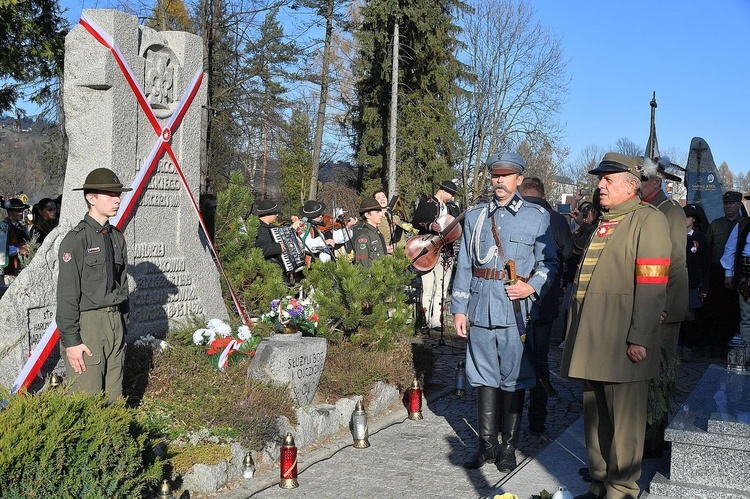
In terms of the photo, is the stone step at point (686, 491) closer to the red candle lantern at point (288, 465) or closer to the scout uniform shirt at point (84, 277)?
the red candle lantern at point (288, 465)

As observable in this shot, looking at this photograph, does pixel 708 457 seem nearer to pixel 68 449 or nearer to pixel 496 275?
pixel 496 275

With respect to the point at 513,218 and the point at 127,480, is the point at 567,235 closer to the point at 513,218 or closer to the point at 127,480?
the point at 513,218

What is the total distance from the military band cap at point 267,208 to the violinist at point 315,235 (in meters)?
1.09

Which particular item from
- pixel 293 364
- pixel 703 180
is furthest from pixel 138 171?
pixel 703 180

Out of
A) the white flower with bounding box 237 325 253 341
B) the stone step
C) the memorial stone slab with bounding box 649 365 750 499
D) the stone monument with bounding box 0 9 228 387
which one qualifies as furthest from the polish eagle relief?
the stone step

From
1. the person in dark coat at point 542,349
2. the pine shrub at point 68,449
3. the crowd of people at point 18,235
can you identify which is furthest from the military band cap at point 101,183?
the crowd of people at point 18,235

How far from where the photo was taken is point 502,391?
5.93m

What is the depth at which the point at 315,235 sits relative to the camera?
1269 centimetres

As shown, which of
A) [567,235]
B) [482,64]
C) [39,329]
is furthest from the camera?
[482,64]

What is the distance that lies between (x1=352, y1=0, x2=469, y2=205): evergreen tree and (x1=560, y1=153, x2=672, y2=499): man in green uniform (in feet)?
92.2

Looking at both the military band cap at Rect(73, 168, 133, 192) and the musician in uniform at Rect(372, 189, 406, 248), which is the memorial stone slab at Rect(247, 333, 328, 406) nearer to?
the military band cap at Rect(73, 168, 133, 192)

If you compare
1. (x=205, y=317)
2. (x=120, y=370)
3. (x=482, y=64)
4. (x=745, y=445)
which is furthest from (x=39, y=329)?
(x=482, y=64)

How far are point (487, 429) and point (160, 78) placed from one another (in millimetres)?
4703

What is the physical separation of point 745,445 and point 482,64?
33.7 m
